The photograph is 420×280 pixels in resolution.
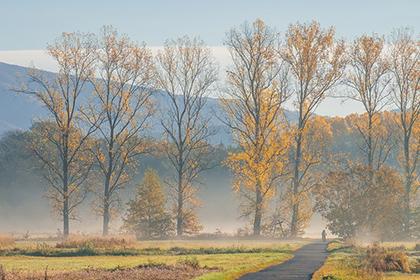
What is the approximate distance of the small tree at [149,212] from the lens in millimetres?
82000

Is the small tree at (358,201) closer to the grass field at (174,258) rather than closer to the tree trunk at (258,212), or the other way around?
the grass field at (174,258)

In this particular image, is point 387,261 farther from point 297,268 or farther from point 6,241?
point 6,241

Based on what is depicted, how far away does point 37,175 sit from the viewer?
132 metres

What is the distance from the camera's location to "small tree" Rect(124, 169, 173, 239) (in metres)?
82.0

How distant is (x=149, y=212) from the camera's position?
82688mm

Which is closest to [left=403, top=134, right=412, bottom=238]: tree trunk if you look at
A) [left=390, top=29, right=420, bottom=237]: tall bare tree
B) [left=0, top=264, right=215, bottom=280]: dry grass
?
[left=390, top=29, right=420, bottom=237]: tall bare tree

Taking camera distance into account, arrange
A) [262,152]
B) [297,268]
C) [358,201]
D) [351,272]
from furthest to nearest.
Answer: [262,152], [358,201], [297,268], [351,272]

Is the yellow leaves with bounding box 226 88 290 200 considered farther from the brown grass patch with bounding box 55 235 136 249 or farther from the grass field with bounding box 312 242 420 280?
the grass field with bounding box 312 242 420 280

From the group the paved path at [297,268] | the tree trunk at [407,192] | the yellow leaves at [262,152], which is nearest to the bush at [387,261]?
the paved path at [297,268]

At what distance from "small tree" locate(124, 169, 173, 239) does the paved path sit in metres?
24.3

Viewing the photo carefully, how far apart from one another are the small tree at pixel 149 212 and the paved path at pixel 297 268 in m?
24.3

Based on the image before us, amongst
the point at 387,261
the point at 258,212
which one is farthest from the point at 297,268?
the point at 258,212

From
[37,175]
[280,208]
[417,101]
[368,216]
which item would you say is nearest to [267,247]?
[368,216]

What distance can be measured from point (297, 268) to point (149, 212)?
3973 centimetres
